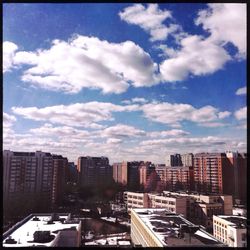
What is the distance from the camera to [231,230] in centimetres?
441

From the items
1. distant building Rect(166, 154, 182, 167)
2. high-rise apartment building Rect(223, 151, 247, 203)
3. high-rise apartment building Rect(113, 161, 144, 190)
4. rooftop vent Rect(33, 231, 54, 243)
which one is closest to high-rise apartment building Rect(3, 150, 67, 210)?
high-rise apartment building Rect(113, 161, 144, 190)

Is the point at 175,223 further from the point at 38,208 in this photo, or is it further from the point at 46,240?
the point at 38,208

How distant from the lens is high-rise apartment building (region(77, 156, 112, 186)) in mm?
8055

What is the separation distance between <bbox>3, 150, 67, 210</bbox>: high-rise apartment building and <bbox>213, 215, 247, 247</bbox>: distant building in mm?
3619

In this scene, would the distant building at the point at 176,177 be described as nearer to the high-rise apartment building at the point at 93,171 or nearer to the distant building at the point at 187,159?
the distant building at the point at 187,159

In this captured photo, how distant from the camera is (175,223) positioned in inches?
162

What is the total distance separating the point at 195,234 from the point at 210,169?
16.4 ft

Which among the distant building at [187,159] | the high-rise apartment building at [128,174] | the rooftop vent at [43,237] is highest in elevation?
the distant building at [187,159]

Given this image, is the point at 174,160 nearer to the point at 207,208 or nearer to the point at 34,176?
the point at 207,208

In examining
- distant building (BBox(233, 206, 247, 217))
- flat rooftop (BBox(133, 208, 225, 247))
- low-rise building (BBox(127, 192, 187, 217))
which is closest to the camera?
flat rooftop (BBox(133, 208, 225, 247))

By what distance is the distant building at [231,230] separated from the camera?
4.16 meters

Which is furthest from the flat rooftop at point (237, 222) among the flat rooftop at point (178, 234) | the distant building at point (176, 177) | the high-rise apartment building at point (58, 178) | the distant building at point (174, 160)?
the distant building at point (174, 160)

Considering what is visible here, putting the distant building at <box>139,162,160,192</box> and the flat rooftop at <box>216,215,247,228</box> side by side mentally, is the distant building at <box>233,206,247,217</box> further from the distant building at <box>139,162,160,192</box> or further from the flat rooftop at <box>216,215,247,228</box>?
the distant building at <box>139,162,160,192</box>

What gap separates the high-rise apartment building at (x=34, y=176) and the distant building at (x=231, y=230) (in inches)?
142
